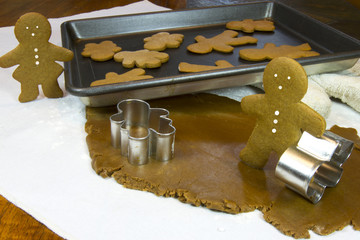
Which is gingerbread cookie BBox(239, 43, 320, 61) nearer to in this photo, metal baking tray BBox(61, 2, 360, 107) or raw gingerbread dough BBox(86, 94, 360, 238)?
metal baking tray BBox(61, 2, 360, 107)

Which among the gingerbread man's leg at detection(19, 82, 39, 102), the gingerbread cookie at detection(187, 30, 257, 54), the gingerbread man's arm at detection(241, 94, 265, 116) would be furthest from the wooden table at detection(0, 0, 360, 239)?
the gingerbread man's arm at detection(241, 94, 265, 116)

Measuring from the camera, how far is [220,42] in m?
1.37

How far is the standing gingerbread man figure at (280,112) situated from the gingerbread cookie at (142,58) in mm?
442

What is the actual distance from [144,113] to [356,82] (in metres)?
0.66

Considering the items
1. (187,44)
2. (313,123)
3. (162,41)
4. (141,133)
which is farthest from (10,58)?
(313,123)

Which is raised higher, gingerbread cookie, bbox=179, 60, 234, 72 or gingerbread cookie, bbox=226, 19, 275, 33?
gingerbread cookie, bbox=226, 19, 275, 33

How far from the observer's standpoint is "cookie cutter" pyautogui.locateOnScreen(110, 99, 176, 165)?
0.86m

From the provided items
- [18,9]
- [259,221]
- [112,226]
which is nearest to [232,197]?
[259,221]

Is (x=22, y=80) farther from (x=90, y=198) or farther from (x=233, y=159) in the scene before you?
(x=233, y=159)

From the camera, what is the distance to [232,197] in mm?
797

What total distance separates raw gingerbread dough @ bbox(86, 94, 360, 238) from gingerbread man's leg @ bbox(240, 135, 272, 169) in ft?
0.05

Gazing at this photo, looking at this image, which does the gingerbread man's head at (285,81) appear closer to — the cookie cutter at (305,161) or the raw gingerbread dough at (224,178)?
the cookie cutter at (305,161)

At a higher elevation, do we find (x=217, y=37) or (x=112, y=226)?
(x=217, y=37)

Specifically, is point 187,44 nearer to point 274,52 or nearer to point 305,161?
point 274,52
